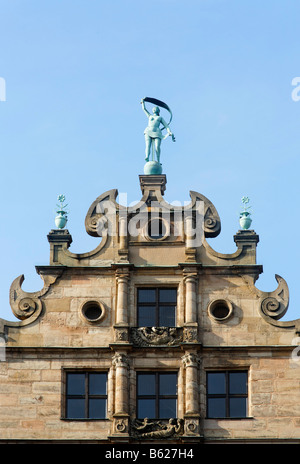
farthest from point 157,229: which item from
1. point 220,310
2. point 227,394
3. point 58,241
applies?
point 227,394

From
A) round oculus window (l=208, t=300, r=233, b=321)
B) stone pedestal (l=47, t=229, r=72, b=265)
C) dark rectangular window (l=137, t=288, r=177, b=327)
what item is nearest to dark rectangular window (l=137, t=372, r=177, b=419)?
dark rectangular window (l=137, t=288, r=177, b=327)

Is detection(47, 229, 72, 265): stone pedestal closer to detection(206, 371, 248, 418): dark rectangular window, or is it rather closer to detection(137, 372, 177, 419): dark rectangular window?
detection(137, 372, 177, 419): dark rectangular window

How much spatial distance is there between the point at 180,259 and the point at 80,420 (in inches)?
220

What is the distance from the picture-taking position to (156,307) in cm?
3956

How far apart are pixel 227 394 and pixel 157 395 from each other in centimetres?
196

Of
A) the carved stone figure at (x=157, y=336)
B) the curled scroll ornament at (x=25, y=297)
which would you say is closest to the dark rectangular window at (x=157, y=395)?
the carved stone figure at (x=157, y=336)

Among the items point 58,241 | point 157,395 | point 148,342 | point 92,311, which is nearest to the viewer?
point 157,395

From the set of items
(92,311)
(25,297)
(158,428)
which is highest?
(25,297)

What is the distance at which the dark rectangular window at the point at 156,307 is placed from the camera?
1549 inches

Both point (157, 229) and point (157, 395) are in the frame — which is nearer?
point (157, 395)

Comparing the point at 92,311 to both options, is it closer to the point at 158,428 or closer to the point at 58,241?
the point at 58,241

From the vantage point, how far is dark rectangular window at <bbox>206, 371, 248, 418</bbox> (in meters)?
38.3

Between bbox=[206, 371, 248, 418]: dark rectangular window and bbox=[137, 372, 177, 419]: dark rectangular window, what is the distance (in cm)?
100

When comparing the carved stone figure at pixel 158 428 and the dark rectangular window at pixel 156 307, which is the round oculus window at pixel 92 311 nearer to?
the dark rectangular window at pixel 156 307
